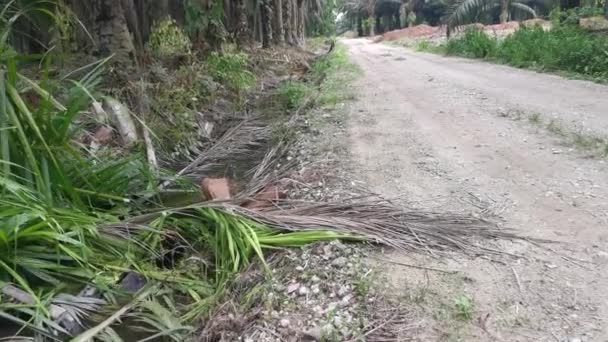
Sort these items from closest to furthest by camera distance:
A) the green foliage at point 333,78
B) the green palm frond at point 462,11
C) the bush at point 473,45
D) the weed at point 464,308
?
the weed at point 464,308, the green foliage at point 333,78, the bush at point 473,45, the green palm frond at point 462,11

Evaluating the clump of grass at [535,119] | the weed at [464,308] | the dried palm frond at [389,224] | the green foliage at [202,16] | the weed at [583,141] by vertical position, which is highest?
the green foliage at [202,16]

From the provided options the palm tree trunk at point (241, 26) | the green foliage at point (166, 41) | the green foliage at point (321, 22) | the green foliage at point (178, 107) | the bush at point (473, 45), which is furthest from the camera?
the green foliage at point (321, 22)

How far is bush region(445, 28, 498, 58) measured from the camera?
42.7 feet

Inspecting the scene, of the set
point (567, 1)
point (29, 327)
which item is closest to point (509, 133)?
point (29, 327)

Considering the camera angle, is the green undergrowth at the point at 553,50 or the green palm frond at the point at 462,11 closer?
the green undergrowth at the point at 553,50

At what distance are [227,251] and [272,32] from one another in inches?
537

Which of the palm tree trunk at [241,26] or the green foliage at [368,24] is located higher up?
the green foliage at [368,24]

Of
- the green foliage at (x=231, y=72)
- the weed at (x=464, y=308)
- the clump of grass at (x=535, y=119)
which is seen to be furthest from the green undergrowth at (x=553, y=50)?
the weed at (x=464, y=308)

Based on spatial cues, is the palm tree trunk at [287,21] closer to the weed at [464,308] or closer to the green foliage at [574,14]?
the green foliage at [574,14]

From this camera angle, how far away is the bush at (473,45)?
42.7 feet

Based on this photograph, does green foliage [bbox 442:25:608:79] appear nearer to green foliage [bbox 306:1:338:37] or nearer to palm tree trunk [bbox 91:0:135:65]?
palm tree trunk [bbox 91:0:135:65]

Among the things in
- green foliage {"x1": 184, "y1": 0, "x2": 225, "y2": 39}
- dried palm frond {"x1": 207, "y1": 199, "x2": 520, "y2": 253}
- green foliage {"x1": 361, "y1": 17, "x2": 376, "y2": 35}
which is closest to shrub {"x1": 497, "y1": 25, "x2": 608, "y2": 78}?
green foliage {"x1": 184, "y1": 0, "x2": 225, "y2": 39}

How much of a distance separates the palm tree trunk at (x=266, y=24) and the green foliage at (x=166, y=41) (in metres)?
7.23

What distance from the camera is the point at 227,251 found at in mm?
2945
